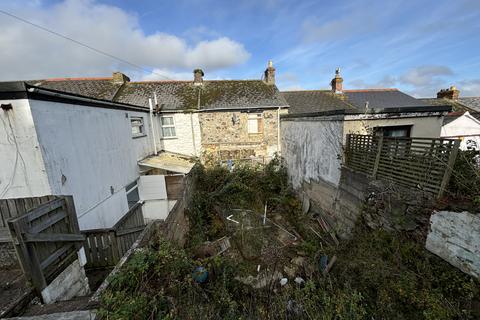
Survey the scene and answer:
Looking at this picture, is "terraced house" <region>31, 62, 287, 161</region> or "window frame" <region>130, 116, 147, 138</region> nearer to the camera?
"window frame" <region>130, 116, 147, 138</region>

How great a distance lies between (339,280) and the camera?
15.6ft

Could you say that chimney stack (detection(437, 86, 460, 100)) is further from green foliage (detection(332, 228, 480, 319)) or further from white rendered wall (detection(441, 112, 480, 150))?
green foliage (detection(332, 228, 480, 319))

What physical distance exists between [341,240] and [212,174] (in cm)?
776

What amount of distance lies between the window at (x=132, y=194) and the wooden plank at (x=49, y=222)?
4.35 metres

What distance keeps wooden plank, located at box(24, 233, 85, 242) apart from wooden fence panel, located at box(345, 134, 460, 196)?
7.34 m

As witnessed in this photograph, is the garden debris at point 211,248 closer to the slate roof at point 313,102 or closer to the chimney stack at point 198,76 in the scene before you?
the slate roof at point 313,102

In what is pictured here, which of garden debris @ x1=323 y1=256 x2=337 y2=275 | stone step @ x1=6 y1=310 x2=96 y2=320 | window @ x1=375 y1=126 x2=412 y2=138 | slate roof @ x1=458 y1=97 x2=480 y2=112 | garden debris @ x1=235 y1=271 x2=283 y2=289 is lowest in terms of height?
garden debris @ x1=235 y1=271 x2=283 y2=289

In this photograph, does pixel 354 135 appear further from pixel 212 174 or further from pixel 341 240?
pixel 212 174

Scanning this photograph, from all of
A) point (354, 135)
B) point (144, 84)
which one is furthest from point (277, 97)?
point (144, 84)

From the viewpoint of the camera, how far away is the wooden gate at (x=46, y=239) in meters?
2.89

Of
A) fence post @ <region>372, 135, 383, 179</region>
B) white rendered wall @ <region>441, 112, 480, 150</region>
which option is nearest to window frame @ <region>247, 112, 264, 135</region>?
fence post @ <region>372, 135, 383, 179</region>

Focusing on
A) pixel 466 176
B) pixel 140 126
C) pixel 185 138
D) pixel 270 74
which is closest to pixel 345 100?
pixel 270 74

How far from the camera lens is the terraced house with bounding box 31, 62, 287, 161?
1247 centimetres

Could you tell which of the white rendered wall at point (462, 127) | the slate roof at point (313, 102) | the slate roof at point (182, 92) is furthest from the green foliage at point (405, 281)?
the slate roof at point (313, 102)
